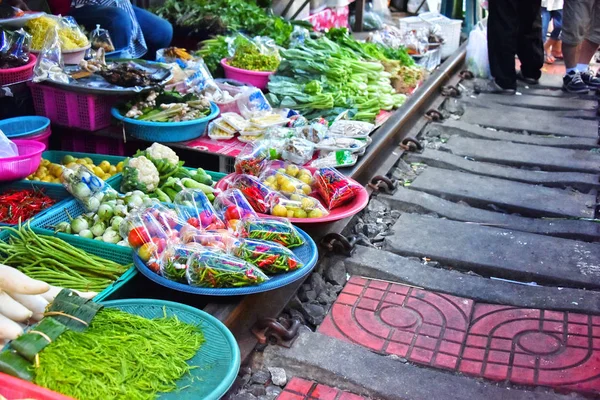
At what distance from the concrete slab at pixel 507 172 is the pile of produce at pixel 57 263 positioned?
10.9ft

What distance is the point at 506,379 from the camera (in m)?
2.94

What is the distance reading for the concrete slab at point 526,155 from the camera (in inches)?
224

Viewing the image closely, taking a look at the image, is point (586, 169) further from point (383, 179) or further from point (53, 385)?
point (53, 385)

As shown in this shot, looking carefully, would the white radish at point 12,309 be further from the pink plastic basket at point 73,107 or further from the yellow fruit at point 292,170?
the pink plastic basket at point 73,107

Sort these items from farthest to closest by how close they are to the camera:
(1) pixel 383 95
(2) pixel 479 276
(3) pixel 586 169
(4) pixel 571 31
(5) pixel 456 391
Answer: (4) pixel 571 31, (1) pixel 383 95, (3) pixel 586 169, (2) pixel 479 276, (5) pixel 456 391

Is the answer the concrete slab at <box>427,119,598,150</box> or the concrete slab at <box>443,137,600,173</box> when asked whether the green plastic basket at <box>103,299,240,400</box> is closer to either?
the concrete slab at <box>443,137,600,173</box>

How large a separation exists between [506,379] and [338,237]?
137cm

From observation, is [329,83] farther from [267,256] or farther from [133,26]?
[267,256]

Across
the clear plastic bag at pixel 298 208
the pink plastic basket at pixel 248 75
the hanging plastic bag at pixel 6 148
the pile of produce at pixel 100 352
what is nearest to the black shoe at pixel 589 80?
the pink plastic basket at pixel 248 75

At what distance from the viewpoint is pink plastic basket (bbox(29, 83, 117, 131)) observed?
4.86m

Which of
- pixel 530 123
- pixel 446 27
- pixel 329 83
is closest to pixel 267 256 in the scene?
pixel 329 83

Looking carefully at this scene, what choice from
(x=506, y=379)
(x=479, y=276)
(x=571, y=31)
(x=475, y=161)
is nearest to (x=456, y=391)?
(x=506, y=379)

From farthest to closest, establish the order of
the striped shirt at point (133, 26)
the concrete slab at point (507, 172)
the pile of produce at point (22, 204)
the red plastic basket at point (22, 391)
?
the striped shirt at point (133, 26), the concrete slab at point (507, 172), the pile of produce at point (22, 204), the red plastic basket at point (22, 391)

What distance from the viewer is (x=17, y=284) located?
2.41m
